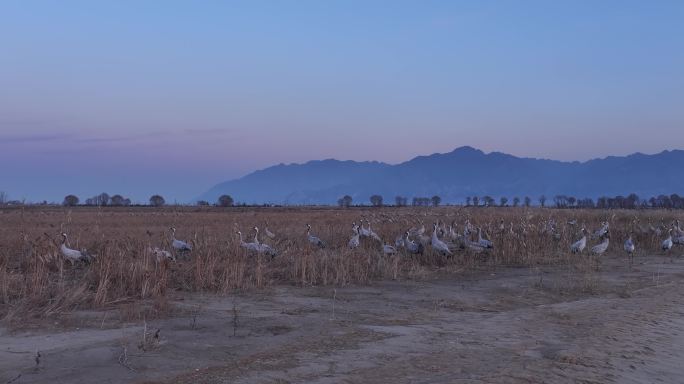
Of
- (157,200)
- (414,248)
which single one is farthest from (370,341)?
(157,200)

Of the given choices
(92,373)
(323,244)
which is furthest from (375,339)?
(323,244)

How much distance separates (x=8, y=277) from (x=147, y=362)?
5.87 metres

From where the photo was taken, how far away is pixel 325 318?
11359mm

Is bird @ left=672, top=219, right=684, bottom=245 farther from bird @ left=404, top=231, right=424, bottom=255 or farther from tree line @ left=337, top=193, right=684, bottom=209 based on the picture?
tree line @ left=337, top=193, right=684, bottom=209

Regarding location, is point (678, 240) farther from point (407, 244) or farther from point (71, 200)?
point (71, 200)

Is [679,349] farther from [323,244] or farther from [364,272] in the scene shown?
[323,244]

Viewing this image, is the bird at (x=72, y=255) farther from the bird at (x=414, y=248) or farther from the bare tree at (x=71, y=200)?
the bare tree at (x=71, y=200)

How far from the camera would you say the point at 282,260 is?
17734mm

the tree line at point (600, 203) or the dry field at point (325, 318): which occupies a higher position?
the tree line at point (600, 203)

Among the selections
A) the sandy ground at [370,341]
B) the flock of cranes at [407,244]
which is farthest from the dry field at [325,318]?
the flock of cranes at [407,244]

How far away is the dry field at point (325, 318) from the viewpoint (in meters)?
8.08

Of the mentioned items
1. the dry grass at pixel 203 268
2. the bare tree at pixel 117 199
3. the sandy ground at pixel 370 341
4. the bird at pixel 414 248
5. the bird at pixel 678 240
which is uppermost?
the bare tree at pixel 117 199

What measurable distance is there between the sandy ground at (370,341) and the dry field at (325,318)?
30 millimetres

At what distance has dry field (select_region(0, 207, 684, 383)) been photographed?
8.08 metres
